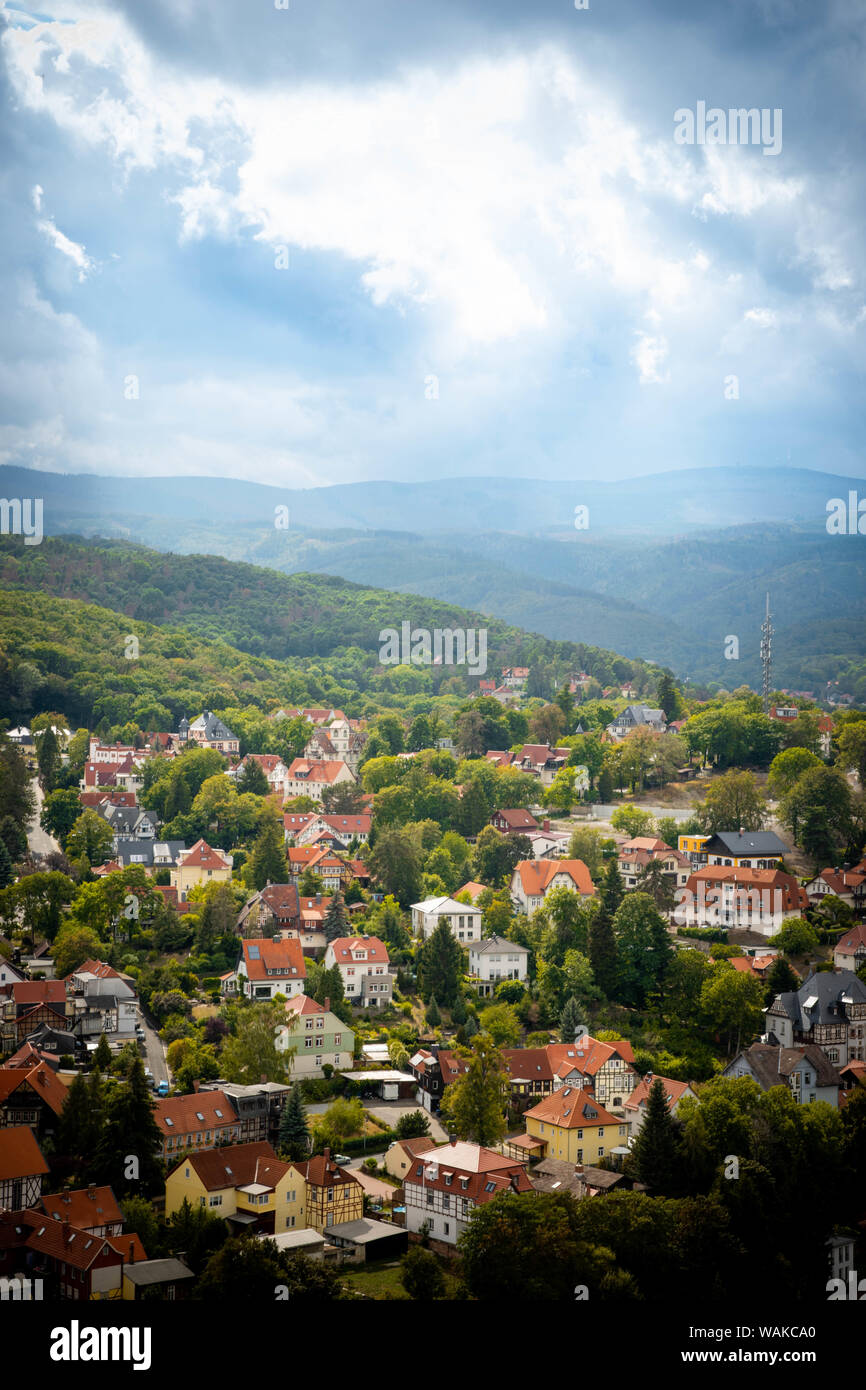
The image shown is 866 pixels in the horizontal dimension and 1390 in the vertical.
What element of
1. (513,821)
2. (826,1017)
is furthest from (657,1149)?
(513,821)

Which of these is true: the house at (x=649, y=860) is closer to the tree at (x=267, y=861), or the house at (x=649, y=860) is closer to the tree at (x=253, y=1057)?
the tree at (x=267, y=861)

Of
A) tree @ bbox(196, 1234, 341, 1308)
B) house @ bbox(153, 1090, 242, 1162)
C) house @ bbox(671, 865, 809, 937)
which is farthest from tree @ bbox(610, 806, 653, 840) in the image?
tree @ bbox(196, 1234, 341, 1308)

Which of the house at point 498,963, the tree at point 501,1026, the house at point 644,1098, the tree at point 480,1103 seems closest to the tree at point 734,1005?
the house at point 644,1098

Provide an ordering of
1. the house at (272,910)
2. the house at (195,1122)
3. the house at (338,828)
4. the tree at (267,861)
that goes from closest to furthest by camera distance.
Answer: the house at (195,1122) → the house at (272,910) → the tree at (267,861) → the house at (338,828)

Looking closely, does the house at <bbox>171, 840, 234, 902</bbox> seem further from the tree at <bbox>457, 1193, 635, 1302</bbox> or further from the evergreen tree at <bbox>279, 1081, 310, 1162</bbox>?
the tree at <bbox>457, 1193, 635, 1302</bbox>

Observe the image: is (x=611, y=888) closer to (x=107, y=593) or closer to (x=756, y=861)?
(x=756, y=861)

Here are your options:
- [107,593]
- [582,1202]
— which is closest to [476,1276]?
[582,1202]

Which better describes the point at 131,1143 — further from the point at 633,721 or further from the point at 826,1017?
the point at 633,721
